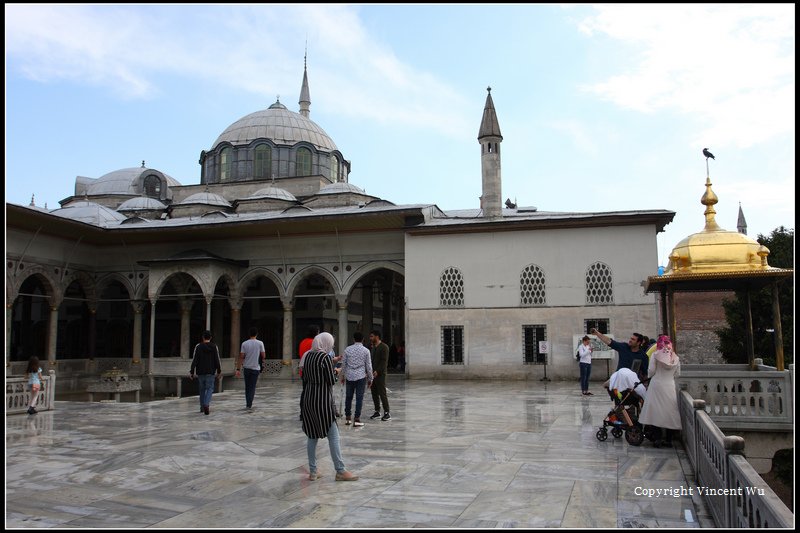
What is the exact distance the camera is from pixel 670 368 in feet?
20.8

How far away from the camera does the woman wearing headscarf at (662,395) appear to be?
635 cm

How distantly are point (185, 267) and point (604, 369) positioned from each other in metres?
13.2

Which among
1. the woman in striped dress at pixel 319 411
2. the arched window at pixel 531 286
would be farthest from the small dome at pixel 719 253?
the arched window at pixel 531 286

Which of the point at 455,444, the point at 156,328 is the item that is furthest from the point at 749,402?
the point at 156,328

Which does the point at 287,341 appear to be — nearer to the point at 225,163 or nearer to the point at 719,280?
the point at 225,163

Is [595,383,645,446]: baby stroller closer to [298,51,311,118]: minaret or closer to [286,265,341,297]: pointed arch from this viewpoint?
[286,265,341,297]: pointed arch

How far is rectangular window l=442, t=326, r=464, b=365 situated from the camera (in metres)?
17.9

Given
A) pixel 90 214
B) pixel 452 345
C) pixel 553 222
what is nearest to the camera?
pixel 553 222

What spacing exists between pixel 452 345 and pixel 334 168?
15.4 metres

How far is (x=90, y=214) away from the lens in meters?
23.3

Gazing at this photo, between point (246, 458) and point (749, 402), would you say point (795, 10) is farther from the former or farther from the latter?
point (749, 402)

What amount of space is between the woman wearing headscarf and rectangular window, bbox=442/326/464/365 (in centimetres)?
1129

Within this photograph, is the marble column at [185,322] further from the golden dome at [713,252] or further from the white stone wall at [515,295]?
the golden dome at [713,252]

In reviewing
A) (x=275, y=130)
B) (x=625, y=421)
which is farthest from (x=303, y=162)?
(x=625, y=421)
